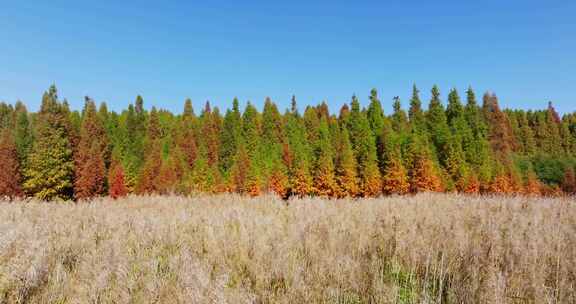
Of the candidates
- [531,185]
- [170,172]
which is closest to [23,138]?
[170,172]

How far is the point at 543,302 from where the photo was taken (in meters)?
2.29

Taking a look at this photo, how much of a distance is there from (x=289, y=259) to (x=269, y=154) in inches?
2524

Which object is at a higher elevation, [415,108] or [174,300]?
[415,108]

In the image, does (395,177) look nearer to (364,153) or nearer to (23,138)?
(364,153)

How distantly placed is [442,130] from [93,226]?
6560cm

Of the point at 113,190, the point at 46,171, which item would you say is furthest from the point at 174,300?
the point at 113,190

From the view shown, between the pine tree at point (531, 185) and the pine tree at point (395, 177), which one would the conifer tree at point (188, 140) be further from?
the pine tree at point (531, 185)

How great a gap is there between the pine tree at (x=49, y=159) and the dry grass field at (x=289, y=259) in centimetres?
4818

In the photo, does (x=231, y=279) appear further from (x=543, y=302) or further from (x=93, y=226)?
(x=93, y=226)

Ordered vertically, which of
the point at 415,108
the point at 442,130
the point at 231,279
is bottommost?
the point at 231,279

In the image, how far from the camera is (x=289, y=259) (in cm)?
319

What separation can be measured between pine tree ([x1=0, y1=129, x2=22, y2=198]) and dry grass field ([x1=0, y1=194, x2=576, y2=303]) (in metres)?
52.5

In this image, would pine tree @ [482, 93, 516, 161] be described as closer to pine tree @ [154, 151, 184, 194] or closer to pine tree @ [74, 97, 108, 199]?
pine tree @ [154, 151, 184, 194]

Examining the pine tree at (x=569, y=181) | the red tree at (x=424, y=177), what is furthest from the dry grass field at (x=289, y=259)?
the pine tree at (x=569, y=181)
